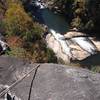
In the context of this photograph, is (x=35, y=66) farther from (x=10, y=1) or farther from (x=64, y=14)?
(x=64, y=14)

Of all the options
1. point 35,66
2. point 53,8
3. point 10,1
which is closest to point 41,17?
point 53,8

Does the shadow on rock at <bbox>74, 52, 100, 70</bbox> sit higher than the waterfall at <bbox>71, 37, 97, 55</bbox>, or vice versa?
the waterfall at <bbox>71, 37, 97, 55</bbox>

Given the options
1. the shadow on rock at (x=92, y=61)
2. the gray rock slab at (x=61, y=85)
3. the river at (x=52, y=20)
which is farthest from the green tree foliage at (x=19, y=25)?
the gray rock slab at (x=61, y=85)

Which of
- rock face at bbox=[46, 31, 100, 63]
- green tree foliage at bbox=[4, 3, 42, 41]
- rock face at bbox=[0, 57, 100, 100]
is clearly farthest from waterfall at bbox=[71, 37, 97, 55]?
rock face at bbox=[0, 57, 100, 100]

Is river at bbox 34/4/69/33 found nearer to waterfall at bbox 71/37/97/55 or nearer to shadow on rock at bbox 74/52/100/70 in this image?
waterfall at bbox 71/37/97/55

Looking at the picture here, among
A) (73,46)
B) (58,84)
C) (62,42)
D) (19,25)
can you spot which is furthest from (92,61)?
(58,84)

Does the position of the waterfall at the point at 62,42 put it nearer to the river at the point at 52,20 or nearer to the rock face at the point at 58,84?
the river at the point at 52,20

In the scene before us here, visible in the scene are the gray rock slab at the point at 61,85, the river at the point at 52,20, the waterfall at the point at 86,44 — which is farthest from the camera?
the river at the point at 52,20
